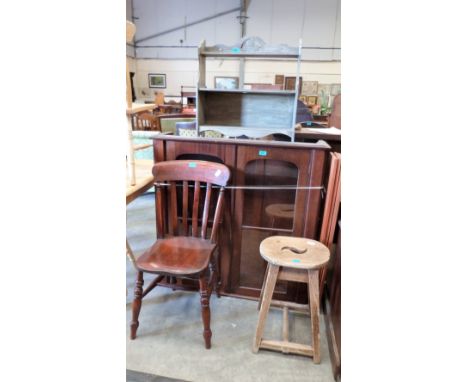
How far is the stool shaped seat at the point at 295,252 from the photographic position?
1.28 metres

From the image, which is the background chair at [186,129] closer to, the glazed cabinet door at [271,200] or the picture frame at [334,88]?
the glazed cabinet door at [271,200]

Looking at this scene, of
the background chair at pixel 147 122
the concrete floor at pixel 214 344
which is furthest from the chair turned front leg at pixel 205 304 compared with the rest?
the background chair at pixel 147 122

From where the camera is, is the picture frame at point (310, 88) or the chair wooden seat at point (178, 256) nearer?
the chair wooden seat at point (178, 256)

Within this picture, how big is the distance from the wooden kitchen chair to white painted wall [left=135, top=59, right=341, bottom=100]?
7.34m

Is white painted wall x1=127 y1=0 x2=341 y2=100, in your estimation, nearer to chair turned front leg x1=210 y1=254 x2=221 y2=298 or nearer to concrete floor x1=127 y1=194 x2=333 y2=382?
chair turned front leg x1=210 y1=254 x2=221 y2=298

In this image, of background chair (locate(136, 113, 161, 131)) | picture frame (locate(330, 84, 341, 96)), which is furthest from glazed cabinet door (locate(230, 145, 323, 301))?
picture frame (locate(330, 84, 341, 96))

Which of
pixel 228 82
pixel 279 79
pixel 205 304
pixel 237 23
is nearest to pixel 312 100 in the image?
pixel 279 79

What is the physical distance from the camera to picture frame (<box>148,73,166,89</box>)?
8.90 metres

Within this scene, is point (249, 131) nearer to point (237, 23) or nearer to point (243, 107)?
point (243, 107)

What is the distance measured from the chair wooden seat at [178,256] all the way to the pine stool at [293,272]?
32 centimetres

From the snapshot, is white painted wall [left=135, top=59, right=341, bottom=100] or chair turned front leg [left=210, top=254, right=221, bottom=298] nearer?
chair turned front leg [left=210, top=254, right=221, bottom=298]
